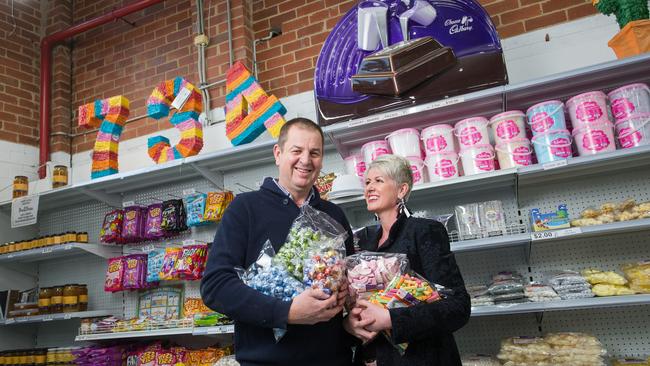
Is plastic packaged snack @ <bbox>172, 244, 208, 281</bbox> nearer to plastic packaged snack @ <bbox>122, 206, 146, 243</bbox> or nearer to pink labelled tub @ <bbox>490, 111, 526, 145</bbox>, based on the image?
plastic packaged snack @ <bbox>122, 206, 146, 243</bbox>

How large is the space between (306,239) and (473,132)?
1583mm

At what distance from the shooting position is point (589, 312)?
2762mm

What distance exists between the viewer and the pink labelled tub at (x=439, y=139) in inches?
107

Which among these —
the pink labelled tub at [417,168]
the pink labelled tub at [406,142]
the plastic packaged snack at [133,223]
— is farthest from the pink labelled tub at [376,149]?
the plastic packaged snack at [133,223]

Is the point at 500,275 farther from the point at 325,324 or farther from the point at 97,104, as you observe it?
the point at 97,104

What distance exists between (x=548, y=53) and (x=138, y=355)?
3.65 metres

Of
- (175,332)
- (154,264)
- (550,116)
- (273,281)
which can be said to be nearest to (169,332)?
(175,332)

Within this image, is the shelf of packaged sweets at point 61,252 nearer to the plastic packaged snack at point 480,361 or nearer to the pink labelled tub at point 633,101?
the plastic packaged snack at point 480,361

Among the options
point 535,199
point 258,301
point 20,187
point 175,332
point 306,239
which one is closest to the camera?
point 258,301

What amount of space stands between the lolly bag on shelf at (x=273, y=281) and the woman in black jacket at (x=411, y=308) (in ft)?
0.73

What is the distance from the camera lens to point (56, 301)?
393 cm

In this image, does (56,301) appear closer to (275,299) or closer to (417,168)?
(417,168)

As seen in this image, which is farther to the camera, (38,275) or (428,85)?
(38,275)

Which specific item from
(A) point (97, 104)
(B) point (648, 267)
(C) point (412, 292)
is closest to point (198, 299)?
(A) point (97, 104)
